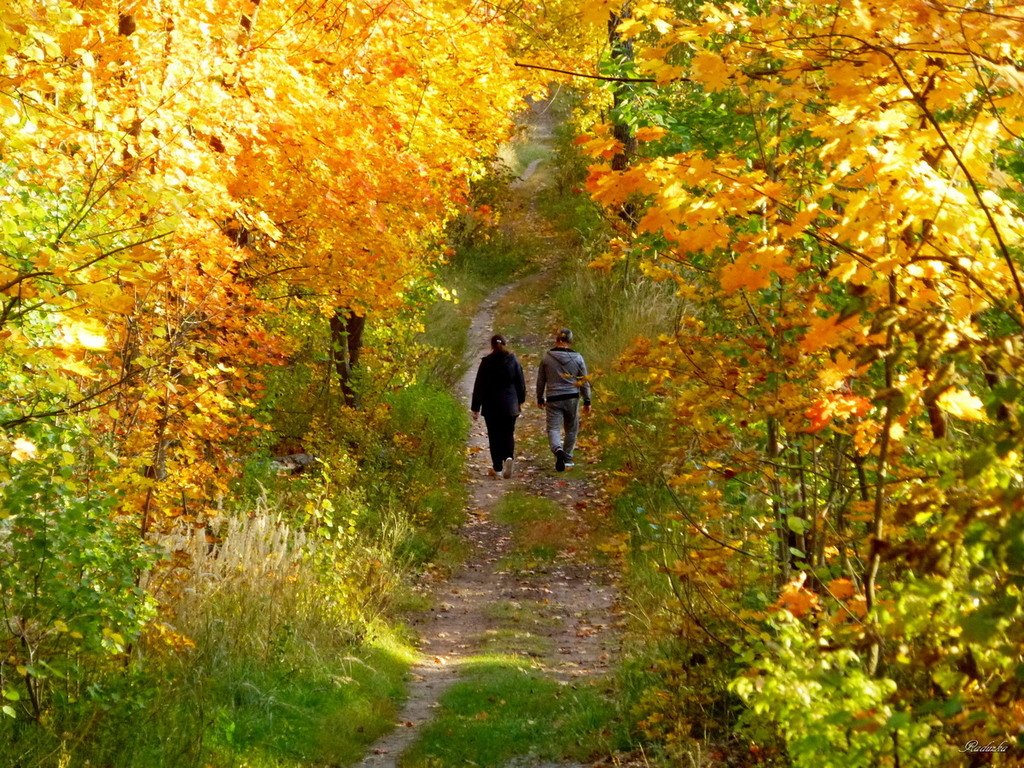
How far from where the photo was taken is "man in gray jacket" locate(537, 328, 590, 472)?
12828 millimetres

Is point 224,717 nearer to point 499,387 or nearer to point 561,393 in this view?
point 499,387

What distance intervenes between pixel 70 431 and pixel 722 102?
4.92m

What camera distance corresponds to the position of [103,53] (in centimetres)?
634

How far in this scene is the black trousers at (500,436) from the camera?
13477mm

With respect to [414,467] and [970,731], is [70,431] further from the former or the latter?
[414,467]

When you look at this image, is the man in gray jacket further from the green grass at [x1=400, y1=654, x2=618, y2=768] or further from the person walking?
the green grass at [x1=400, y1=654, x2=618, y2=768]

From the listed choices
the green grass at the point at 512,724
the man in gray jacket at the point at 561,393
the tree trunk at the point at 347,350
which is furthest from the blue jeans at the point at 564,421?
the green grass at the point at 512,724

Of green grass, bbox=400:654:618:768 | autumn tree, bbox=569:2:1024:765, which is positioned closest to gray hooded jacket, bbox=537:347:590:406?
green grass, bbox=400:654:618:768

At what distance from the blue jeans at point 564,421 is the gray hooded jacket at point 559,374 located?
0.10 meters

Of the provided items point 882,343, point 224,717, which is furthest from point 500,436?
point 882,343

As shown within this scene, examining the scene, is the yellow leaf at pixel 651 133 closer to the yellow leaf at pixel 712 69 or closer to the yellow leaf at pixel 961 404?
the yellow leaf at pixel 712 69

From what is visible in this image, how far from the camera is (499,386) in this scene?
1324 cm

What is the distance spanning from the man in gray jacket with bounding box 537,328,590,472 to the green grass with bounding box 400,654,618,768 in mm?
5226

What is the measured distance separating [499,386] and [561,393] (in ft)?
2.69
